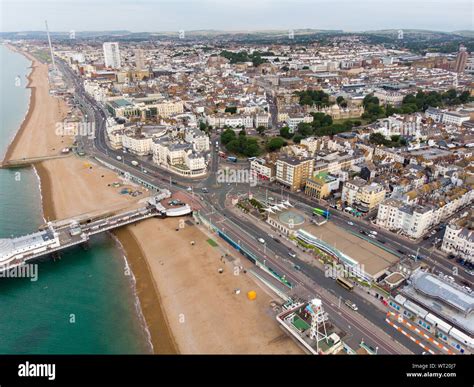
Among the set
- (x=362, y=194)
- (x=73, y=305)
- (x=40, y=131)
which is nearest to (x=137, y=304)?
(x=73, y=305)

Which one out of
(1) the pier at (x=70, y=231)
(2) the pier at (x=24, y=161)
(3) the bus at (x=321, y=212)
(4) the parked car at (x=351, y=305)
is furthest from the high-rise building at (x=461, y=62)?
(2) the pier at (x=24, y=161)

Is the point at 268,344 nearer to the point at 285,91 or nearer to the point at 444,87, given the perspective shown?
the point at 285,91

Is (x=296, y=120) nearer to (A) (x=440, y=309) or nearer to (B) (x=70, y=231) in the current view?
(B) (x=70, y=231)

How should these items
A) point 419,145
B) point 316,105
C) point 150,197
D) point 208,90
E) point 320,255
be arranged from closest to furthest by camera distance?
point 320,255, point 150,197, point 419,145, point 316,105, point 208,90

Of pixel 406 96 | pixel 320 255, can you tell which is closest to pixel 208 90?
pixel 406 96

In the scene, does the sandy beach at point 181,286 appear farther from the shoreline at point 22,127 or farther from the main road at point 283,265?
the shoreline at point 22,127

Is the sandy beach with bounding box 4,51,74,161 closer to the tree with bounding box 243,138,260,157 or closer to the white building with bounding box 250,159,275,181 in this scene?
the tree with bounding box 243,138,260,157

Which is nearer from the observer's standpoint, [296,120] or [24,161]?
[24,161]
